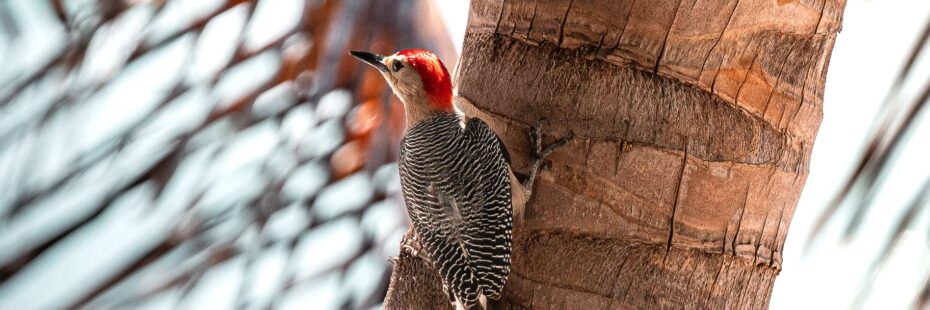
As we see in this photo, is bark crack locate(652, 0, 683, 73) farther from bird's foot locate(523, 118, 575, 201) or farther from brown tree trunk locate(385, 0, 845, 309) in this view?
bird's foot locate(523, 118, 575, 201)

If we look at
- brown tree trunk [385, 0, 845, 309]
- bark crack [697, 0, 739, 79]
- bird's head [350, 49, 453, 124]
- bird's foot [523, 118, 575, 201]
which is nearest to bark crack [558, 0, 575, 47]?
brown tree trunk [385, 0, 845, 309]

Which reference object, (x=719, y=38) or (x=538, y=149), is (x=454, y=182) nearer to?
(x=538, y=149)

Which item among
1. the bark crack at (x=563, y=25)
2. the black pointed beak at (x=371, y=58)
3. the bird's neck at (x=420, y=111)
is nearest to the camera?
the bark crack at (x=563, y=25)

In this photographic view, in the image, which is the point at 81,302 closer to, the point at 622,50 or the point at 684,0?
the point at 622,50

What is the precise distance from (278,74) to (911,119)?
2.10 metres

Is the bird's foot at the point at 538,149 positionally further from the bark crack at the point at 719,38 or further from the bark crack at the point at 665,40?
the bark crack at the point at 719,38

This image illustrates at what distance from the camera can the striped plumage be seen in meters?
2.45

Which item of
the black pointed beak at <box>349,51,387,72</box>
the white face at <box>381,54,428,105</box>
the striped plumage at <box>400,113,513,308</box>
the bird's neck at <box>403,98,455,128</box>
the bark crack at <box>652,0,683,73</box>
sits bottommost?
→ the striped plumage at <box>400,113,513,308</box>

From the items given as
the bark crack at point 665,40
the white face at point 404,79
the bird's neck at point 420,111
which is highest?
the bark crack at point 665,40

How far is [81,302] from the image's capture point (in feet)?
10.1

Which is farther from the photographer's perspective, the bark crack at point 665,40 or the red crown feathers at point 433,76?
the red crown feathers at point 433,76

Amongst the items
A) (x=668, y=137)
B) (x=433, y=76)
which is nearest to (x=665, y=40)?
(x=668, y=137)

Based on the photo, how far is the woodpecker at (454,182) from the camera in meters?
2.44

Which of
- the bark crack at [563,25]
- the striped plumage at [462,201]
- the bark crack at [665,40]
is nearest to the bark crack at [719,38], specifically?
the bark crack at [665,40]
